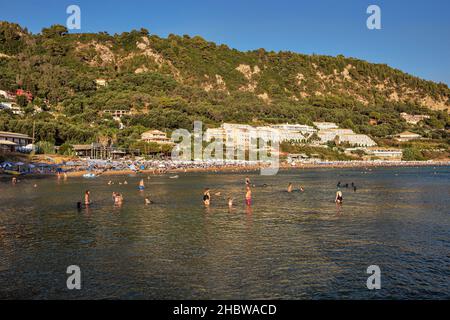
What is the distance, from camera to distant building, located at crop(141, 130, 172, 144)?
9681 cm

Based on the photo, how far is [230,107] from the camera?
149250 millimetres

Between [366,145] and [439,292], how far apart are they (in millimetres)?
137597

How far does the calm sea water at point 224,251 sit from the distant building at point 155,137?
225ft

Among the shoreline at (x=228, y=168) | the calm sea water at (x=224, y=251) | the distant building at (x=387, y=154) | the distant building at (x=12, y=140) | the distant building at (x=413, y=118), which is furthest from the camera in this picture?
the distant building at (x=413, y=118)

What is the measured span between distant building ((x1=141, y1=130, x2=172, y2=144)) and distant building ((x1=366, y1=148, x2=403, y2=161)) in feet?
223

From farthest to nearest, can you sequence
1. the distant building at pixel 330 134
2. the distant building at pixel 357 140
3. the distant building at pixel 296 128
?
the distant building at pixel 330 134 → the distant building at pixel 357 140 → the distant building at pixel 296 128

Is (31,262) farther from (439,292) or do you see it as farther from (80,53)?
(80,53)

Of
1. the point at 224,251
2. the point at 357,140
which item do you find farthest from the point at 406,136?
the point at 224,251

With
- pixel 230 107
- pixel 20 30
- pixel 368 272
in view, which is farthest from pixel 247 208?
pixel 20 30

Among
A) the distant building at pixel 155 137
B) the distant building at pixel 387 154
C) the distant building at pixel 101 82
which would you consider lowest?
the distant building at pixel 387 154

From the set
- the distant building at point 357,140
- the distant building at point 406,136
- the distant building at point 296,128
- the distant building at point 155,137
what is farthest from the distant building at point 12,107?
the distant building at point 406,136

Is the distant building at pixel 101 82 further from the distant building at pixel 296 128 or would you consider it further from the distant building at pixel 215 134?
the distant building at pixel 296 128

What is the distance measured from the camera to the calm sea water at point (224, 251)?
1200 cm

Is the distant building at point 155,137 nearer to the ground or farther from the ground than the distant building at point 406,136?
nearer to the ground
